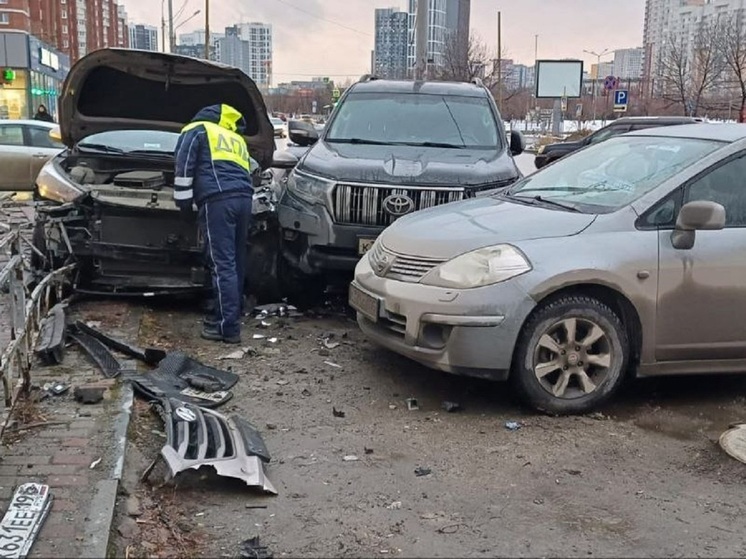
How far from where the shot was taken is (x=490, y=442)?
452 cm

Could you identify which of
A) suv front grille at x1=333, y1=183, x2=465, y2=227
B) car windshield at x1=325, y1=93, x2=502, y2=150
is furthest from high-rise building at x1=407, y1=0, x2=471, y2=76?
suv front grille at x1=333, y1=183, x2=465, y2=227

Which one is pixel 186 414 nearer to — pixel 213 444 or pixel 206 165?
pixel 213 444

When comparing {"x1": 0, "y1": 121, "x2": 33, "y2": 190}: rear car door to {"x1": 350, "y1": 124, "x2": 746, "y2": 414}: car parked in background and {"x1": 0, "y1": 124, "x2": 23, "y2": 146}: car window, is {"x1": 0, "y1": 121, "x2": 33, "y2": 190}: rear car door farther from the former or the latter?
{"x1": 350, "y1": 124, "x2": 746, "y2": 414}: car parked in background

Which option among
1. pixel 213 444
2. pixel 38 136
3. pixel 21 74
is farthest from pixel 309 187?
pixel 21 74

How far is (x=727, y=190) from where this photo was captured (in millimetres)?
5129

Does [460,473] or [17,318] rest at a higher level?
[17,318]

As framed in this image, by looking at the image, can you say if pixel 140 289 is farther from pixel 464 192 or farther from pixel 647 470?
pixel 647 470

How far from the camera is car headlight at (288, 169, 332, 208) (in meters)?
6.77

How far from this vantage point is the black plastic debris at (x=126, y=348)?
5.55 m

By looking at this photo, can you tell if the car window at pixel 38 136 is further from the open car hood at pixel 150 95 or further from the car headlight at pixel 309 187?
the car headlight at pixel 309 187

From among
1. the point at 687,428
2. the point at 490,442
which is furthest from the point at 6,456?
the point at 687,428

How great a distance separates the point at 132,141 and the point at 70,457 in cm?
474

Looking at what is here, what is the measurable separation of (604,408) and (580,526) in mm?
1613

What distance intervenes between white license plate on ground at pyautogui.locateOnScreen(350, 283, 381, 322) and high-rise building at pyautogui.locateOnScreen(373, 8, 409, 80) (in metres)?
36.2
